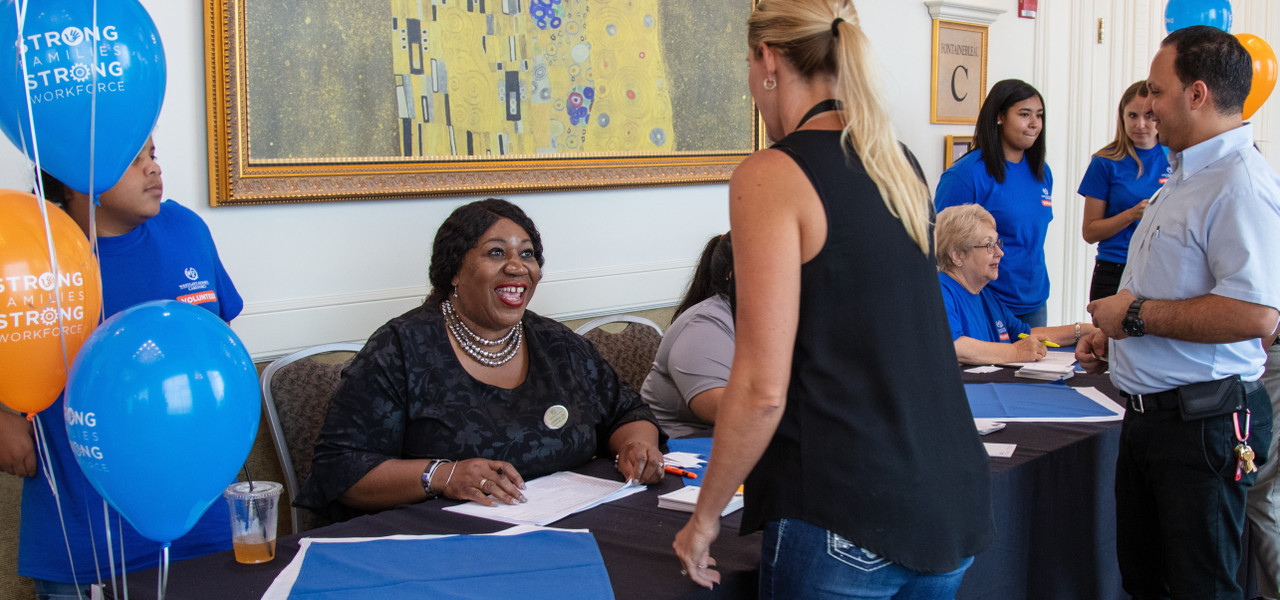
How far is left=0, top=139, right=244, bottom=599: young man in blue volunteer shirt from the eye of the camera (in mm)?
1716

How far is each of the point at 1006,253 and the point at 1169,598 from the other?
207 cm

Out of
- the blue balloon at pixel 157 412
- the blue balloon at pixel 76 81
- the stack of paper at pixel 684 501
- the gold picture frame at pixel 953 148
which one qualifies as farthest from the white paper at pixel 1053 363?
the blue balloon at pixel 76 81

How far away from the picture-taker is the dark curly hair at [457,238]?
2275mm

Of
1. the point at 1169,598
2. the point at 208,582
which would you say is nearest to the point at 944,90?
the point at 1169,598

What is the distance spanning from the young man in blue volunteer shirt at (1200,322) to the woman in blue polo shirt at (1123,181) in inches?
83.4

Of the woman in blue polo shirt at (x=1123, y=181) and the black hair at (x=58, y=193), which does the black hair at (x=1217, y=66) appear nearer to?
the woman in blue polo shirt at (x=1123, y=181)

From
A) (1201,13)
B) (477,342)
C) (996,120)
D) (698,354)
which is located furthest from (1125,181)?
(477,342)

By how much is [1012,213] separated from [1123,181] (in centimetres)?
56

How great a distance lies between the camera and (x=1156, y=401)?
7.02 feet

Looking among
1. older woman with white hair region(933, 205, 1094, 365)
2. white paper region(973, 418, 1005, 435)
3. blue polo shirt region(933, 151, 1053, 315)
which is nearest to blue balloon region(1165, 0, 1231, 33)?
blue polo shirt region(933, 151, 1053, 315)

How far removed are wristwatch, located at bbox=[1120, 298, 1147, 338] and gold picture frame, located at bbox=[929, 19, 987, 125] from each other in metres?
2.85

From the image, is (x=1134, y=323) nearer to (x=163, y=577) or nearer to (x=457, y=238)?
(x=457, y=238)

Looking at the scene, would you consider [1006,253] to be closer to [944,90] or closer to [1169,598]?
[944,90]

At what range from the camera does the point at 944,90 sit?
4863 millimetres
